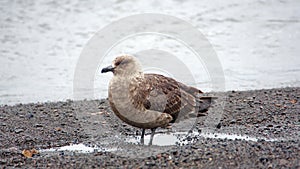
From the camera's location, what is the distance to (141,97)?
725 centimetres

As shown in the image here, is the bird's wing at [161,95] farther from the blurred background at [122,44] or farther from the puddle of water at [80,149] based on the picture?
the blurred background at [122,44]

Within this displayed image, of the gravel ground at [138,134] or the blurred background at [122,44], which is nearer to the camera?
the gravel ground at [138,134]

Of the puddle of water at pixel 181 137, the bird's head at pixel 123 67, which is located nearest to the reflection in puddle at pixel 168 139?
the puddle of water at pixel 181 137

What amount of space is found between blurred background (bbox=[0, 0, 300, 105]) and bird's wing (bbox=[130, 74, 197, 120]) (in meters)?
3.66

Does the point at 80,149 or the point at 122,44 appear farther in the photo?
the point at 122,44

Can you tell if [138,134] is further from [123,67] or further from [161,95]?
[123,67]

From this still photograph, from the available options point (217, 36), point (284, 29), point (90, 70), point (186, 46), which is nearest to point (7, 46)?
point (90, 70)

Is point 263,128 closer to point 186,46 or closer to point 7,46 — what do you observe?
point 186,46

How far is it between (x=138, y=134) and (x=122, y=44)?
23.9ft

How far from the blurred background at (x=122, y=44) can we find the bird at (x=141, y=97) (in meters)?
3.81

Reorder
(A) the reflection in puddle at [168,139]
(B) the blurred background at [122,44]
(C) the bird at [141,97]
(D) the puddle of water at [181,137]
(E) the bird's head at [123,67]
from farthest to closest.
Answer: (B) the blurred background at [122,44] → (D) the puddle of water at [181,137] → (E) the bird's head at [123,67] → (A) the reflection in puddle at [168,139] → (C) the bird at [141,97]

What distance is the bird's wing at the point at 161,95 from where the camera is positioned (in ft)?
23.8

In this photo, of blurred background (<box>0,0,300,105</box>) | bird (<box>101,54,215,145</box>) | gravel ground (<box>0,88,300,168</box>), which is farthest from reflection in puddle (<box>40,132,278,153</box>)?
blurred background (<box>0,0,300,105</box>)

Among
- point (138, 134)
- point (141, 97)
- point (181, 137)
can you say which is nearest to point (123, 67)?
point (141, 97)
